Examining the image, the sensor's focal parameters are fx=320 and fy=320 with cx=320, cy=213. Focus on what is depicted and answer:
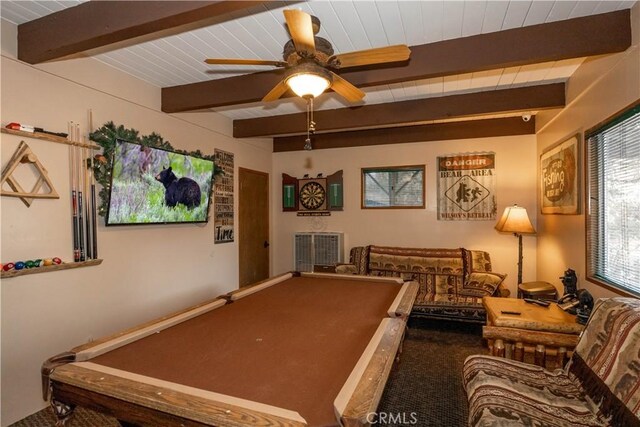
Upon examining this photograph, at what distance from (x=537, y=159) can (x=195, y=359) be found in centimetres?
445

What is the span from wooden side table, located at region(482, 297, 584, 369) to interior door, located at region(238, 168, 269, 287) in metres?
3.21

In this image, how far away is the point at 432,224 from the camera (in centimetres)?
454

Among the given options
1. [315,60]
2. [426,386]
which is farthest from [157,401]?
[426,386]

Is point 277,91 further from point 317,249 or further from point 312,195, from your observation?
point 317,249

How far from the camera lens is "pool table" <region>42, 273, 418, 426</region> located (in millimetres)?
1070

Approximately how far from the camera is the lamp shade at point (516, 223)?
353 centimetres

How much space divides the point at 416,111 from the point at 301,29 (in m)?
2.29

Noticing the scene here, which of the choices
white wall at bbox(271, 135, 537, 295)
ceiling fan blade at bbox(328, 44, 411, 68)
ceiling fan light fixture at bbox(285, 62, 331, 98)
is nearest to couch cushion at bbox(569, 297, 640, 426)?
ceiling fan blade at bbox(328, 44, 411, 68)

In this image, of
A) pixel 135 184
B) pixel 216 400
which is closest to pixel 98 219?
pixel 135 184

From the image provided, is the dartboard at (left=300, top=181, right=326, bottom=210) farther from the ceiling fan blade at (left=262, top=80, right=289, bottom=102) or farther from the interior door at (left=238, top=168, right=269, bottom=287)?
the ceiling fan blade at (left=262, top=80, right=289, bottom=102)

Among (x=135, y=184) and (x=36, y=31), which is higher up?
(x=36, y=31)

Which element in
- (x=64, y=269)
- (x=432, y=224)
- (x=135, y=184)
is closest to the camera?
(x=64, y=269)

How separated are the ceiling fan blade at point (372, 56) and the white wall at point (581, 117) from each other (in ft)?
4.57

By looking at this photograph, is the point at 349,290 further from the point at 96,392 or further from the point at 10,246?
the point at 10,246
